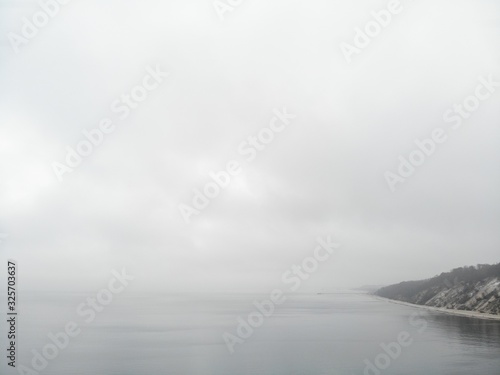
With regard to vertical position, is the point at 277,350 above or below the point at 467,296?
below

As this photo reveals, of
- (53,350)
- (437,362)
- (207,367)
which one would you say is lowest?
(437,362)

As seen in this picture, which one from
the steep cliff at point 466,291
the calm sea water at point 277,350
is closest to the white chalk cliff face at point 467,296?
the steep cliff at point 466,291

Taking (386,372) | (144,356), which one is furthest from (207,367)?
(386,372)

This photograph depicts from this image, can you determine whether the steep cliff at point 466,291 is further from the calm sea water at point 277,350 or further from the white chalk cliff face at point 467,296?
the calm sea water at point 277,350

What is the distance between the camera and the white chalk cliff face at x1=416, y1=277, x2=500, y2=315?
118500mm

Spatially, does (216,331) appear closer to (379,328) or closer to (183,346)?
(183,346)

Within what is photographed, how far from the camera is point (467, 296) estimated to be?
449 feet

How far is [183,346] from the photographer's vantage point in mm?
72688

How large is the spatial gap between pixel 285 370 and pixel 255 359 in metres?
9.14

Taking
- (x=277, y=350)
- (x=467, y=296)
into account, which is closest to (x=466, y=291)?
(x=467, y=296)

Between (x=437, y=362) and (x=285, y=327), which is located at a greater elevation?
(x=285, y=327)

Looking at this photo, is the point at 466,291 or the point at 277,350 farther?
the point at 466,291

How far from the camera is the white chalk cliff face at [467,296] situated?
118500 mm

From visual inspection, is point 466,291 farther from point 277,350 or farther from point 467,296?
point 277,350
